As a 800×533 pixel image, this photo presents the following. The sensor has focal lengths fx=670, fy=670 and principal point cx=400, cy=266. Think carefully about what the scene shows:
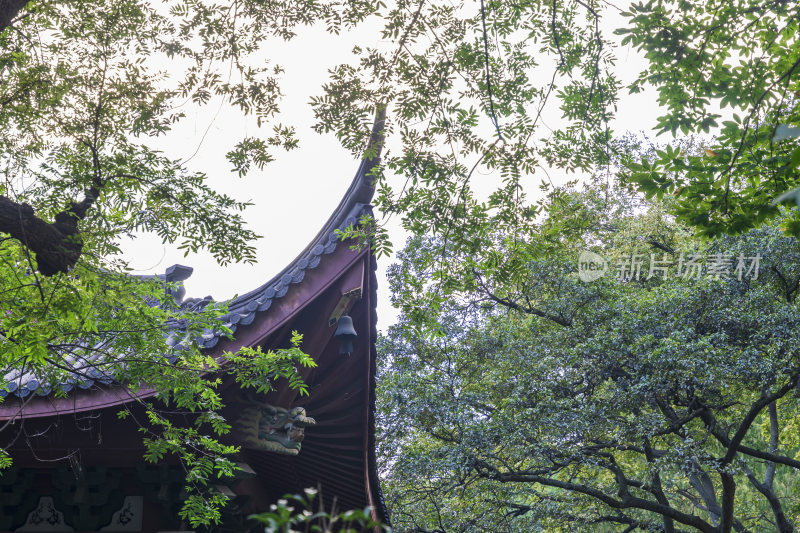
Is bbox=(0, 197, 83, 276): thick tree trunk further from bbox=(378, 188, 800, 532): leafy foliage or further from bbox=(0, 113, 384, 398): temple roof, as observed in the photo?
bbox=(378, 188, 800, 532): leafy foliage

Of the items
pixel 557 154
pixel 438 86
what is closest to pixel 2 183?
pixel 438 86

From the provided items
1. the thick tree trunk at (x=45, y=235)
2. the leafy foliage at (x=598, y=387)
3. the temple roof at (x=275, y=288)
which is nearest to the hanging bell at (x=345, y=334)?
the temple roof at (x=275, y=288)

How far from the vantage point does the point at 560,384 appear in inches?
358

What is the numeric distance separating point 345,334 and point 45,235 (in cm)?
189

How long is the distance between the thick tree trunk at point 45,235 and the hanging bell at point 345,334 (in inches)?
66.2

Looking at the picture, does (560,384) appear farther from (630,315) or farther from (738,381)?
(738,381)

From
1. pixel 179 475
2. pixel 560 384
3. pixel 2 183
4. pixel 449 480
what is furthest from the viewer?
pixel 449 480

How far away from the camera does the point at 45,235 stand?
2738 mm

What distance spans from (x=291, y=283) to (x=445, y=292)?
0.97 metres

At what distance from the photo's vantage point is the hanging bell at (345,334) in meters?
4.16

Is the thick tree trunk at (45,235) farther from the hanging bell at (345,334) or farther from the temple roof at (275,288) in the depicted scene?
the hanging bell at (345,334)

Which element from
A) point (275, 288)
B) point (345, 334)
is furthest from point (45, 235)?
point (345, 334)

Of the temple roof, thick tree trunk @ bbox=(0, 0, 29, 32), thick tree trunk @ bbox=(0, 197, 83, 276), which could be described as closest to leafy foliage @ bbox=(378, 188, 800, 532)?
the temple roof

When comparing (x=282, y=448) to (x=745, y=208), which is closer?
(x=745, y=208)
